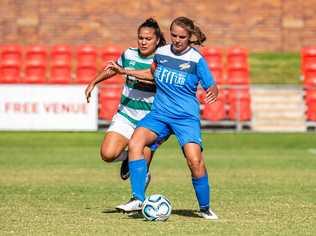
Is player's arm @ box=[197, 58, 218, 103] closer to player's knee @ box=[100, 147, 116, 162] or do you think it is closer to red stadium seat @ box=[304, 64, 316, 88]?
player's knee @ box=[100, 147, 116, 162]

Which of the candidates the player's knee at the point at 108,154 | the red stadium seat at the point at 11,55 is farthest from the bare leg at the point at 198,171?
the red stadium seat at the point at 11,55

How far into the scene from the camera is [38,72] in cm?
2902

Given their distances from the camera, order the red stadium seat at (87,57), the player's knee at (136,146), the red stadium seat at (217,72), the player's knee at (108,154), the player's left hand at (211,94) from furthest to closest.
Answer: the red stadium seat at (87,57) < the red stadium seat at (217,72) < the player's knee at (108,154) < the player's knee at (136,146) < the player's left hand at (211,94)

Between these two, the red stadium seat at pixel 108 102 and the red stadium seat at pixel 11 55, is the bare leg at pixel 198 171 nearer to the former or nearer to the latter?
the red stadium seat at pixel 108 102

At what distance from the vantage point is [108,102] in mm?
25641

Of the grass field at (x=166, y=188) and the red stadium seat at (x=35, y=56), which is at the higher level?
the red stadium seat at (x=35, y=56)

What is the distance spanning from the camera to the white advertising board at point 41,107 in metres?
25.0

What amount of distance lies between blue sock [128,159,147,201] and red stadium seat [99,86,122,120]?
14608 mm

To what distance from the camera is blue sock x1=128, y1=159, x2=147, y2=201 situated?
10891mm

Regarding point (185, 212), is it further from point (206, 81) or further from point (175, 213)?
point (206, 81)

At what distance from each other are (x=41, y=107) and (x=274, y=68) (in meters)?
9.49

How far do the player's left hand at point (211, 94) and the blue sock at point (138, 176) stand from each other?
3.08ft

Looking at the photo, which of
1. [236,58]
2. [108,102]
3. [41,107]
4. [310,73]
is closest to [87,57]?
[108,102]

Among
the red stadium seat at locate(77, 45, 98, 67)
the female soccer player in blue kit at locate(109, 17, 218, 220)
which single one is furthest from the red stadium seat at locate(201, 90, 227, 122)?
the female soccer player in blue kit at locate(109, 17, 218, 220)
